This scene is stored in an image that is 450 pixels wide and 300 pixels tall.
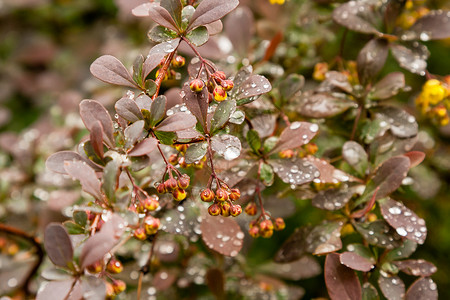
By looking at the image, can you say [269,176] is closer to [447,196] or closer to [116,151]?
[116,151]

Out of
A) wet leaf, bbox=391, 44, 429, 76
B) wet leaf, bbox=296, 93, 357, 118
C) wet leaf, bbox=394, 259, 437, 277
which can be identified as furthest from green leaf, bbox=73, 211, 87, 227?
wet leaf, bbox=391, 44, 429, 76

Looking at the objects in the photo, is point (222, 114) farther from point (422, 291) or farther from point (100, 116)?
point (422, 291)

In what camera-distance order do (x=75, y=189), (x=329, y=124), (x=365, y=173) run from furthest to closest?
1. (x=75, y=189)
2. (x=329, y=124)
3. (x=365, y=173)

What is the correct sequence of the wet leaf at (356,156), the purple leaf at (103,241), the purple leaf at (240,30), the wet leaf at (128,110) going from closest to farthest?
the purple leaf at (103,241), the wet leaf at (128,110), the wet leaf at (356,156), the purple leaf at (240,30)

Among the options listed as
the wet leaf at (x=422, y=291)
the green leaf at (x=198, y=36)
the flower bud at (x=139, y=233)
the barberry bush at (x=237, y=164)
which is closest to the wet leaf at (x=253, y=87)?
the barberry bush at (x=237, y=164)

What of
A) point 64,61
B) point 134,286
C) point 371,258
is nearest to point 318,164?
point 371,258

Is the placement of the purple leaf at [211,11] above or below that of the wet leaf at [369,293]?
above

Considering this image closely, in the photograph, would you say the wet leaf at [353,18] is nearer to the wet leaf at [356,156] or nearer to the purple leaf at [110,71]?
the wet leaf at [356,156]
